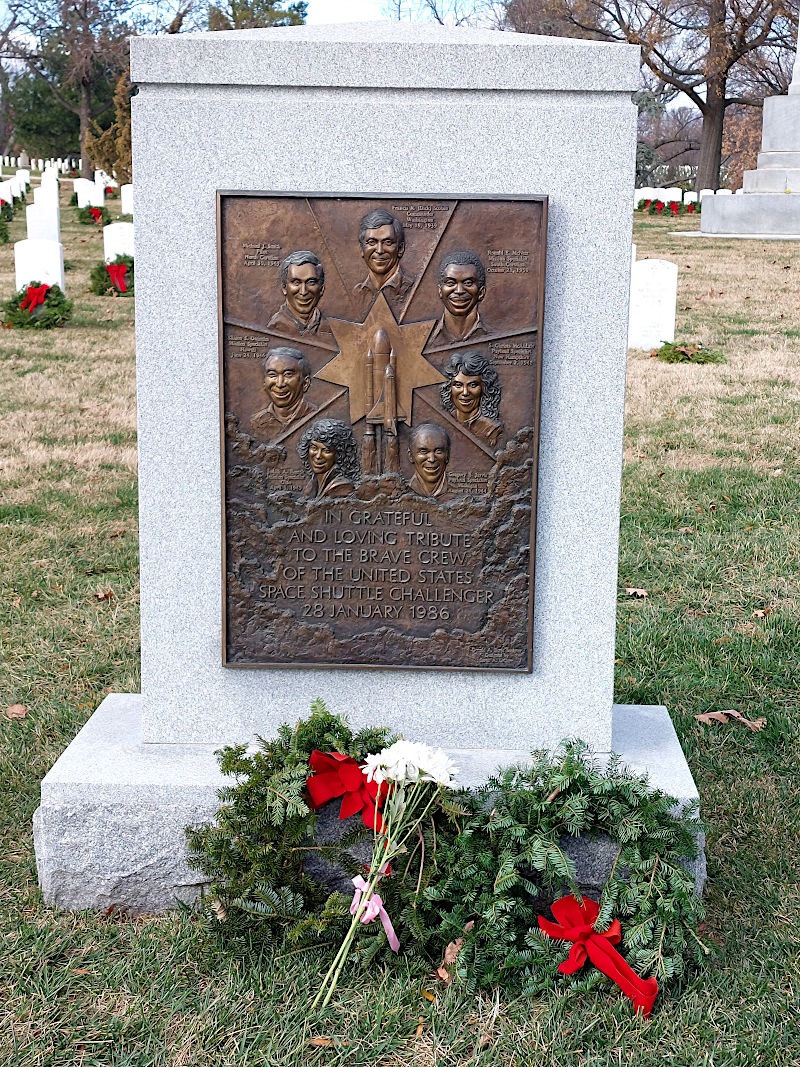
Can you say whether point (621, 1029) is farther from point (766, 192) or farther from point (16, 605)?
point (766, 192)

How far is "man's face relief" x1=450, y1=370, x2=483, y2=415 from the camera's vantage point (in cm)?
316

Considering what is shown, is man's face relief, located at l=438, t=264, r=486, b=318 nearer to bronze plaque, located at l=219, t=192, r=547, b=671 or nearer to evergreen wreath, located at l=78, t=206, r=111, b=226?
bronze plaque, located at l=219, t=192, r=547, b=671

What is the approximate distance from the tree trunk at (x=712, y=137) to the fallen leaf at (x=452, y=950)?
114ft

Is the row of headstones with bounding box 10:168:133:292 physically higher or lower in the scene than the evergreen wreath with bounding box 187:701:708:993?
higher

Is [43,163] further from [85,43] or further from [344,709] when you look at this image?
[344,709]

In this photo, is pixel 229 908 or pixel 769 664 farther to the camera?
pixel 769 664

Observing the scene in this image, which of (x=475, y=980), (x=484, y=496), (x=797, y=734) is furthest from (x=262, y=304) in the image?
(x=797, y=734)

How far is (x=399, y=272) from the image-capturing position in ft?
10.2

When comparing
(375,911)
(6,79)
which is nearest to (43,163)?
(6,79)

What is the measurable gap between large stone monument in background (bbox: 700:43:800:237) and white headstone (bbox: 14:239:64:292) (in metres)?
14.9

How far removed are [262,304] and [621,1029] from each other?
2.08 meters

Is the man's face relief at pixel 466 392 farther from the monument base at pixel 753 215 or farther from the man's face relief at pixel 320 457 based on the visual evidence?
the monument base at pixel 753 215

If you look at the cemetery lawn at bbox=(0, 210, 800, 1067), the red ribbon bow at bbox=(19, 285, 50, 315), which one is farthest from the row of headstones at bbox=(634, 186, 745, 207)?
the cemetery lawn at bbox=(0, 210, 800, 1067)

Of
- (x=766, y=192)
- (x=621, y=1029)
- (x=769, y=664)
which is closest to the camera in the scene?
(x=621, y=1029)
